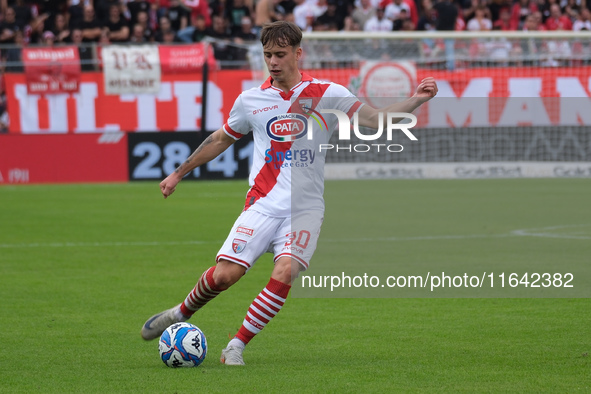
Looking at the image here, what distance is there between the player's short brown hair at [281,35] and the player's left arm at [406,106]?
59 cm

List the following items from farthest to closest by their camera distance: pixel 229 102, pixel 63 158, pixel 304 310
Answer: pixel 229 102 < pixel 63 158 < pixel 304 310

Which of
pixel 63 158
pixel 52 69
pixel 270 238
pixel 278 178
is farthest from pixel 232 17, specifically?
pixel 270 238

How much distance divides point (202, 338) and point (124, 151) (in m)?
14.4

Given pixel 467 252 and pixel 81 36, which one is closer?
pixel 467 252

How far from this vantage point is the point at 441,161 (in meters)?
19.7

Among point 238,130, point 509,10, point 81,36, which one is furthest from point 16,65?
point 238,130

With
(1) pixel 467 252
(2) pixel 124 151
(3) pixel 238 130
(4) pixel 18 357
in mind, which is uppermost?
(3) pixel 238 130

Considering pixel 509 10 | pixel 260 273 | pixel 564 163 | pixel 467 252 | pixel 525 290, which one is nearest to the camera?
pixel 525 290

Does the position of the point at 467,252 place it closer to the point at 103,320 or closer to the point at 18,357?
the point at 103,320

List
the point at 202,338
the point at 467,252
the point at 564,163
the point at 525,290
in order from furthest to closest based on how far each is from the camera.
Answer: the point at 564,163 → the point at 467,252 → the point at 525,290 → the point at 202,338

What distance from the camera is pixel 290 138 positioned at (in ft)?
19.1

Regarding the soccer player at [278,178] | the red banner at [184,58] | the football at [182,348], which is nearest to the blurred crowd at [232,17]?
the red banner at [184,58]

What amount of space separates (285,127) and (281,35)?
1.84ft

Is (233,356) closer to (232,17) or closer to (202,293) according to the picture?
(202,293)
